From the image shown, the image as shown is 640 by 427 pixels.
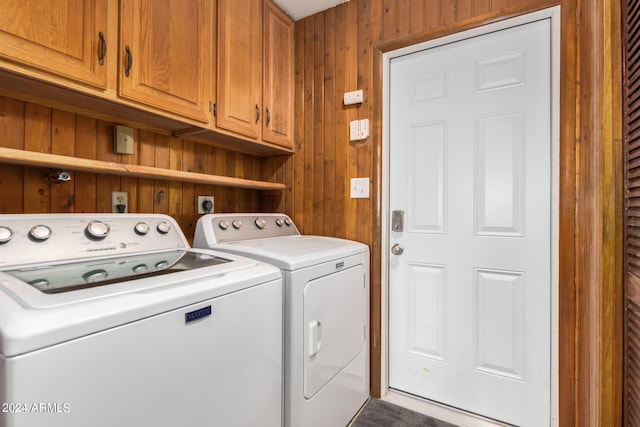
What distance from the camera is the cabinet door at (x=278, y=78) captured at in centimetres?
193

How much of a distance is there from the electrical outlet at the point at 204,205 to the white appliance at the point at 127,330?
585mm

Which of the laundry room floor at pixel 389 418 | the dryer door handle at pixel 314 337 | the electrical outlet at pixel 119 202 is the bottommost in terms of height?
the laundry room floor at pixel 389 418

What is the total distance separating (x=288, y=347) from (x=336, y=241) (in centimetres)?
75

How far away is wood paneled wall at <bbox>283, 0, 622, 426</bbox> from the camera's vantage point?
938 millimetres

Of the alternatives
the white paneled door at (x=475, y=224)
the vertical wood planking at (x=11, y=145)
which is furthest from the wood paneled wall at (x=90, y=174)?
the white paneled door at (x=475, y=224)

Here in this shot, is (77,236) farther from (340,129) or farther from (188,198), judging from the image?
(340,129)

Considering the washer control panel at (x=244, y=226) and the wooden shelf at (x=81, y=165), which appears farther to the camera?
the washer control panel at (x=244, y=226)

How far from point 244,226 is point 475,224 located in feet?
4.22

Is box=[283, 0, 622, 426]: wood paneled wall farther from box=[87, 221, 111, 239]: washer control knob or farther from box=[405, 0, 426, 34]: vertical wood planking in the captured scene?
box=[87, 221, 111, 239]: washer control knob

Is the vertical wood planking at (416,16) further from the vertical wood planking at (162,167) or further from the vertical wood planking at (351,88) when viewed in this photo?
the vertical wood planking at (162,167)

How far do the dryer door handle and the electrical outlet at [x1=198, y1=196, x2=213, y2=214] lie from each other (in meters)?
1.04

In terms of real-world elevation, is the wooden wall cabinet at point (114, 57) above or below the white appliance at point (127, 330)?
above

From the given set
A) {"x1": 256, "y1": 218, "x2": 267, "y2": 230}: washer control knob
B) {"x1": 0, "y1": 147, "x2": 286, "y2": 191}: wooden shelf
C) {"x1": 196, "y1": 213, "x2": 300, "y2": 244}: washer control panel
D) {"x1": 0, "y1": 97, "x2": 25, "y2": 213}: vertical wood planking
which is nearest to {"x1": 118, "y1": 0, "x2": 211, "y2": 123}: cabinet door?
{"x1": 0, "y1": 147, "x2": 286, "y2": 191}: wooden shelf

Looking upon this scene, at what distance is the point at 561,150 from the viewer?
143cm
